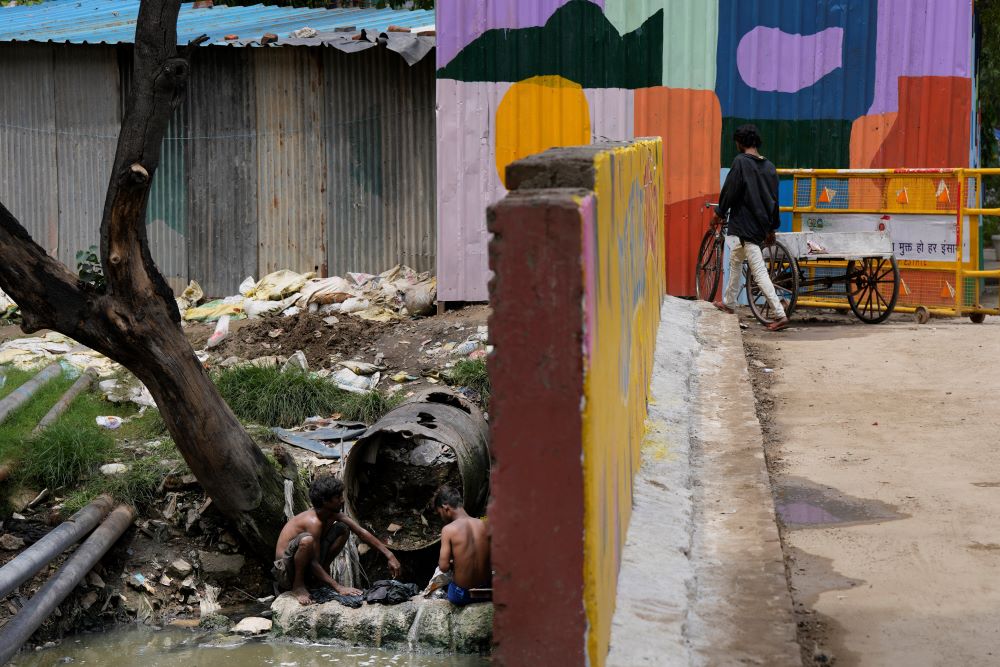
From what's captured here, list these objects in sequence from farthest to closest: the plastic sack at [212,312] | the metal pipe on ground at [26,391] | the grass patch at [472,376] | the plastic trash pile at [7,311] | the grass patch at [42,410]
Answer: the plastic trash pile at [7,311] → the plastic sack at [212,312] → the grass patch at [472,376] → the metal pipe on ground at [26,391] → the grass patch at [42,410]

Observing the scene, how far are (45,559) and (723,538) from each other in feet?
12.0

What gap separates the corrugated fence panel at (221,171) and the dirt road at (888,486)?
606cm

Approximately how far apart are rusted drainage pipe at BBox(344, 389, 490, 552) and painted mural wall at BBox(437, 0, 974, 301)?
3.35 m

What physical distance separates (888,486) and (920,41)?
646 centimetres

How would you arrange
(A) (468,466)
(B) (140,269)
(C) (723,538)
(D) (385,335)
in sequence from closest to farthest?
(C) (723,538) < (B) (140,269) < (A) (468,466) < (D) (385,335)

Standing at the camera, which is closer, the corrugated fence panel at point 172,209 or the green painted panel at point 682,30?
the green painted panel at point 682,30

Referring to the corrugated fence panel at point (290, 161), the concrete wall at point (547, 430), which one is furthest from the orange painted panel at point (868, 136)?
the concrete wall at point (547, 430)

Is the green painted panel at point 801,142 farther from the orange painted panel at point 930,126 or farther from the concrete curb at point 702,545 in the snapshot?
the concrete curb at point 702,545

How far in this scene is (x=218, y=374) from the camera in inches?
380

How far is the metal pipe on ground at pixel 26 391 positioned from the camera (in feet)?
28.6

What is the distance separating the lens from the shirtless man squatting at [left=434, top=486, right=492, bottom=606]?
599 centimetres

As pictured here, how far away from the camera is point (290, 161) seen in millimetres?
13016

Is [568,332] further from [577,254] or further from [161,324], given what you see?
[161,324]

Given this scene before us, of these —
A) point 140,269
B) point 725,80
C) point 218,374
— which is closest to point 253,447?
point 140,269
